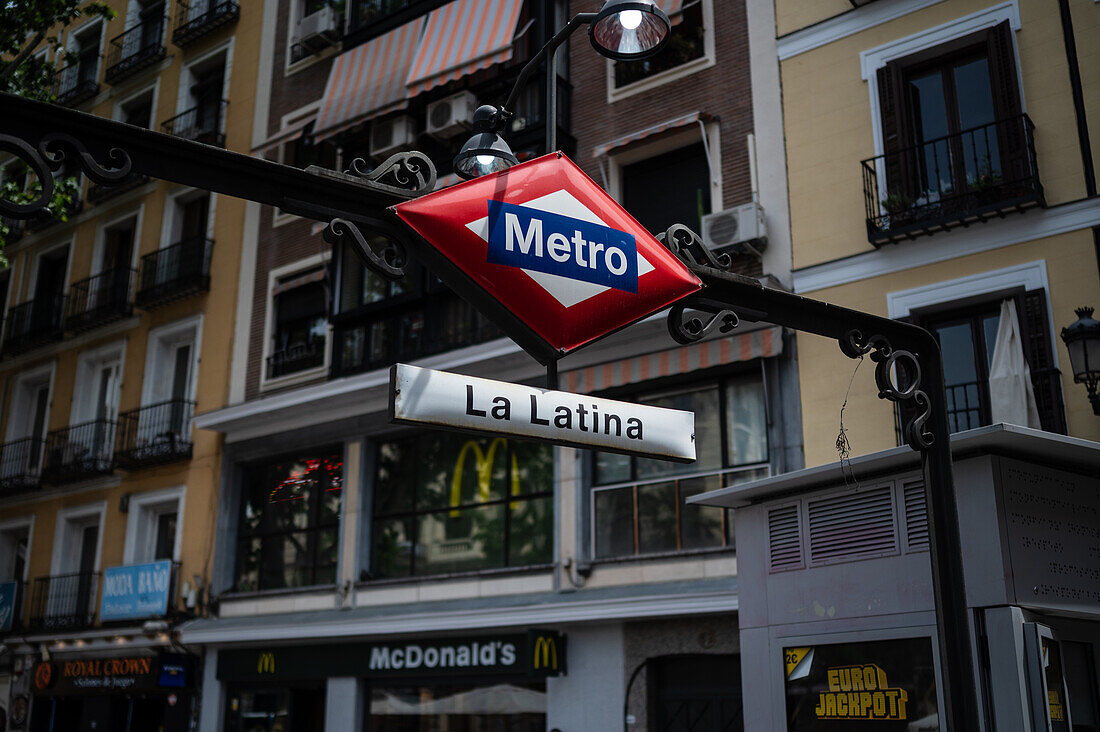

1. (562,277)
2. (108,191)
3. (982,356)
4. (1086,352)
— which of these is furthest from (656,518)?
(108,191)

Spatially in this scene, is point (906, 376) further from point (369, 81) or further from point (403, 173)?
point (369, 81)

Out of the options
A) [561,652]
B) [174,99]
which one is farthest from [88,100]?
[561,652]

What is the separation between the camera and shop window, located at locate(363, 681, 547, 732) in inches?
643

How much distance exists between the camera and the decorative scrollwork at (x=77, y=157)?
3.84 meters

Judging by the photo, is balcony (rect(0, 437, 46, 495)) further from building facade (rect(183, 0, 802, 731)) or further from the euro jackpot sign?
the euro jackpot sign

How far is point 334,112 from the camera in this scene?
66.9 feet

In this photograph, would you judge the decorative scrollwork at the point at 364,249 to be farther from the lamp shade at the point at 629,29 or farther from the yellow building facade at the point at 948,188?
the yellow building facade at the point at 948,188

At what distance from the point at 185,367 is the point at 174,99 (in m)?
6.77

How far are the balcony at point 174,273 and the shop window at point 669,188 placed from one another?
34.3 feet

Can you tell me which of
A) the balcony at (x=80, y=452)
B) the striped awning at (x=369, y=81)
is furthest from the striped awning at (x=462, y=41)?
the balcony at (x=80, y=452)

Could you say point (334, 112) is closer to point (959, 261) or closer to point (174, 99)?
point (174, 99)

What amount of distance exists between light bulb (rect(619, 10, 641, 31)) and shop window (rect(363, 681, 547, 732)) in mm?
12272

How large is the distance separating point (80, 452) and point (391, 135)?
10.8 metres

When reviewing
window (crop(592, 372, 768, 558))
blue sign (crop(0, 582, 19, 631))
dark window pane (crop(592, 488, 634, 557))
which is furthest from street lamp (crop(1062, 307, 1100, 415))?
blue sign (crop(0, 582, 19, 631))
